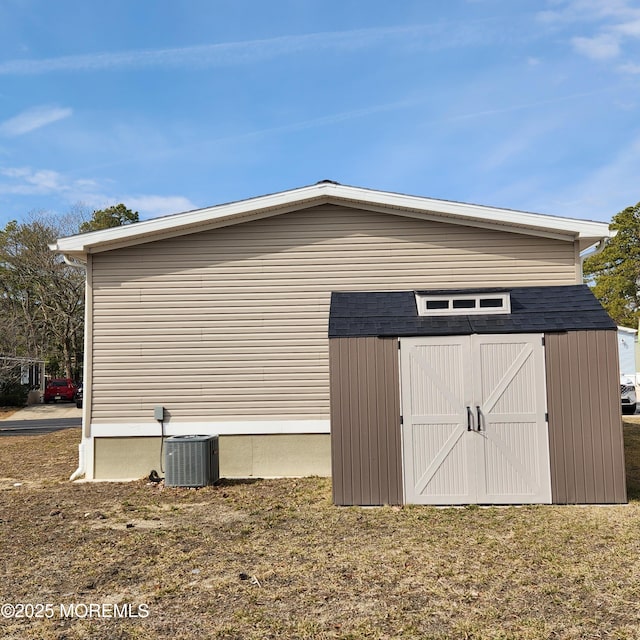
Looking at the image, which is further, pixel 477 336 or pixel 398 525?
pixel 477 336

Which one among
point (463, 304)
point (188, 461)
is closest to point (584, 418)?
point (463, 304)

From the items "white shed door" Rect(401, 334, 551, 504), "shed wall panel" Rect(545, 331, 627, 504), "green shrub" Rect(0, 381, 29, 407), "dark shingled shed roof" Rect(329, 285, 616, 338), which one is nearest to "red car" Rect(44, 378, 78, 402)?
"green shrub" Rect(0, 381, 29, 407)

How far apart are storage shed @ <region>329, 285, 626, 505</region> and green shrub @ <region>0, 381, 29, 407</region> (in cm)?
2606

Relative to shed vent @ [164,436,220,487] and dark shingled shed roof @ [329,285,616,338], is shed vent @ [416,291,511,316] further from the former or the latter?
shed vent @ [164,436,220,487]

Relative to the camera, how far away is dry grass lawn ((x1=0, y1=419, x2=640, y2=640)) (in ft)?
12.7

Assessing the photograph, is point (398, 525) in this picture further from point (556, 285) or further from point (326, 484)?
point (556, 285)

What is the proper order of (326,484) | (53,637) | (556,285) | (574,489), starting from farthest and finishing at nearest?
(556,285) → (326,484) → (574,489) → (53,637)

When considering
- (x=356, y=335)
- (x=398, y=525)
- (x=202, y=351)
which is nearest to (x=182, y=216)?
(x=202, y=351)

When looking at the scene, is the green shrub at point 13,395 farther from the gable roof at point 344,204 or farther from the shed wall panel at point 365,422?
the shed wall panel at point 365,422

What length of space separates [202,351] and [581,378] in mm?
5293

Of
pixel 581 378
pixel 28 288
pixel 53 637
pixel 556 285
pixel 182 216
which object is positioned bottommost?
pixel 53 637

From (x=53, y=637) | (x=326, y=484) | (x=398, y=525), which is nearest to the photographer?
(x=53, y=637)

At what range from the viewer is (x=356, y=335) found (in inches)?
289

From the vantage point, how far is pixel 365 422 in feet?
23.7
